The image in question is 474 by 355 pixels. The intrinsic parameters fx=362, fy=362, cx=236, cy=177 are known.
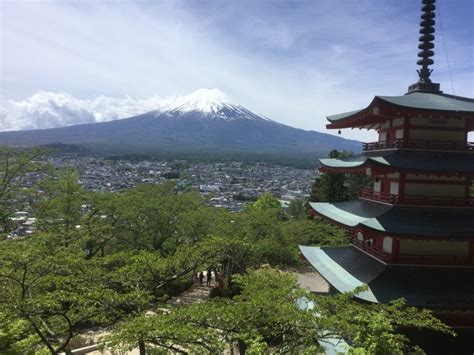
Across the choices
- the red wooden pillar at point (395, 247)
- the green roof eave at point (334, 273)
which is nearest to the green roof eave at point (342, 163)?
the red wooden pillar at point (395, 247)

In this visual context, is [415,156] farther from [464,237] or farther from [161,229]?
[161,229]

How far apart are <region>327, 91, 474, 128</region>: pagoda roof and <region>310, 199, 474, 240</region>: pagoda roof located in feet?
10.7

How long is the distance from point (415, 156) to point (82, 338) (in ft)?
51.8

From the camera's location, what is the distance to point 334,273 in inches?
538

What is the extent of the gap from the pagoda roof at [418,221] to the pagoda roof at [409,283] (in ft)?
4.58

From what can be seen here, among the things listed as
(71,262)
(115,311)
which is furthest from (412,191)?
(71,262)

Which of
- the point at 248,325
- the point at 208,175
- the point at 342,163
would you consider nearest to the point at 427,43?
the point at 342,163

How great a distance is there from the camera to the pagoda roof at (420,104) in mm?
11836

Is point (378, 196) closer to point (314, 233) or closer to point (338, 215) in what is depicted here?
point (338, 215)

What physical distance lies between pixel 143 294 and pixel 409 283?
8309 mm

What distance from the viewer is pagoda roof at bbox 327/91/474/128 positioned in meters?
11.8

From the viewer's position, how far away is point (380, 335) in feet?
23.8

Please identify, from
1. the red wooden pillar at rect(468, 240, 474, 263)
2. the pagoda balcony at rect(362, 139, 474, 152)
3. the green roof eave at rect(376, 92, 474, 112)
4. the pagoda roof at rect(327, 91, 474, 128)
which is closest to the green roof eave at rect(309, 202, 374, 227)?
the pagoda balcony at rect(362, 139, 474, 152)

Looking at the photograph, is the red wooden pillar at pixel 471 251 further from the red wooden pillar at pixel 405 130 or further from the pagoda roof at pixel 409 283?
the red wooden pillar at pixel 405 130
